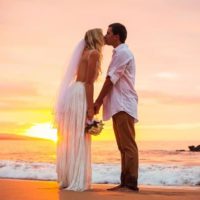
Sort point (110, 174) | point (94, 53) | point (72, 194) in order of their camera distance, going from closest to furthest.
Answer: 1. point (72, 194)
2. point (94, 53)
3. point (110, 174)

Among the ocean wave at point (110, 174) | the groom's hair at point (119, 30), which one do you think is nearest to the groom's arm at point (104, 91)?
the groom's hair at point (119, 30)

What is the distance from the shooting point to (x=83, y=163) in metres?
6.74

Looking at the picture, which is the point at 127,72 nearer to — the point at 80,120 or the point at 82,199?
the point at 80,120

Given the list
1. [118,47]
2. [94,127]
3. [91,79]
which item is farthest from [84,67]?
[94,127]

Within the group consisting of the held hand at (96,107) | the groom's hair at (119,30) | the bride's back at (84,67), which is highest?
the groom's hair at (119,30)

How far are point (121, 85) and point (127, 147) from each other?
76 cm

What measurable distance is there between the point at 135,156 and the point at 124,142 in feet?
0.70

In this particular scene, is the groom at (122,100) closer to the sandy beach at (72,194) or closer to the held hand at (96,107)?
the held hand at (96,107)

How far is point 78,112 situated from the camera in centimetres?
678

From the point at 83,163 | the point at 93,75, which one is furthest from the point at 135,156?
the point at 93,75

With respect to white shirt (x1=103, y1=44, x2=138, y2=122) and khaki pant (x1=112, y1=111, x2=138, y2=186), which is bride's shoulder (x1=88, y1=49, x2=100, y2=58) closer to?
white shirt (x1=103, y1=44, x2=138, y2=122)

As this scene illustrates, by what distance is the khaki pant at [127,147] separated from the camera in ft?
22.3

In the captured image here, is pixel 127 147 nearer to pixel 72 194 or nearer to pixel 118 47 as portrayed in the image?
pixel 72 194

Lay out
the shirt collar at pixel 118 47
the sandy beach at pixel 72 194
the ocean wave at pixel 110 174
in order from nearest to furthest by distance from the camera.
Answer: the sandy beach at pixel 72 194
the shirt collar at pixel 118 47
the ocean wave at pixel 110 174
